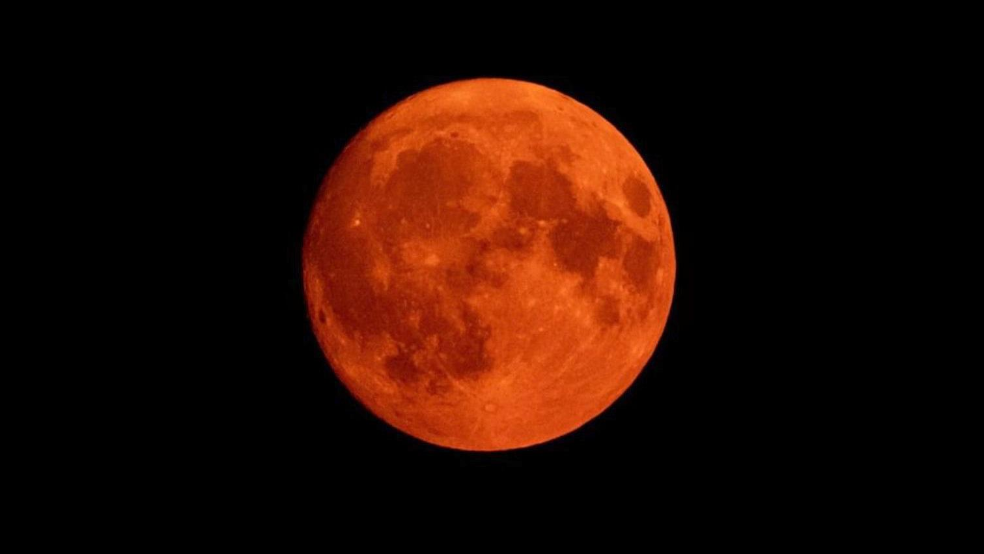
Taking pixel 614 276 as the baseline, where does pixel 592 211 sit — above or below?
above

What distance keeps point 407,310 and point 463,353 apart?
0.31m

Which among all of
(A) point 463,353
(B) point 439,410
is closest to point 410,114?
(A) point 463,353

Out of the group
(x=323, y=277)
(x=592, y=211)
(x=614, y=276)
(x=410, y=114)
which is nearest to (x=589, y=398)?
(x=614, y=276)

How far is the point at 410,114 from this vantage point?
3.12 meters

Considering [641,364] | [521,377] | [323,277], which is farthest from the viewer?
[641,364]

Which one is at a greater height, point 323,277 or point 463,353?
point 323,277

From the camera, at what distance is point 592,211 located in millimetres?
2832

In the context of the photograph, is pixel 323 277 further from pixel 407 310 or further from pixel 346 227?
pixel 407 310

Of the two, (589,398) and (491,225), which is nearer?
(491,225)

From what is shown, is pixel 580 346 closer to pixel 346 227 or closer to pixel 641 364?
pixel 641 364

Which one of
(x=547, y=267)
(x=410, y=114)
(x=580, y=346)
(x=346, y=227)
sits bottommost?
(x=580, y=346)

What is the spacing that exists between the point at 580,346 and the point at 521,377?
304 millimetres

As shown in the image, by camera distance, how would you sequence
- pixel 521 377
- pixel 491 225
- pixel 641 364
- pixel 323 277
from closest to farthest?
1. pixel 491 225
2. pixel 521 377
3. pixel 323 277
4. pixel 641 364

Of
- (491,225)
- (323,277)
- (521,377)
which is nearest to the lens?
(491,225)
